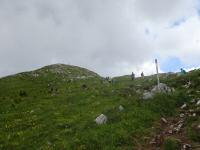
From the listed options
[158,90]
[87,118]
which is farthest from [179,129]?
[158,90]

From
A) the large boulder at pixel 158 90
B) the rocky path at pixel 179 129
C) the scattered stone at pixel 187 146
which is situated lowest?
the scattered stone at pixel 187 146

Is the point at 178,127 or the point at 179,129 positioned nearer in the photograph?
the point at 179,129

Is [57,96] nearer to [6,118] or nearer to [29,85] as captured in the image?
[6,118]

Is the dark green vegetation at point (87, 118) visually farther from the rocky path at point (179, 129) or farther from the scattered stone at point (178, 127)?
the scattered stone at point (178, 127)

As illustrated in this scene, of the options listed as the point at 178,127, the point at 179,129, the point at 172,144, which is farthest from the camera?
the point at 178,127

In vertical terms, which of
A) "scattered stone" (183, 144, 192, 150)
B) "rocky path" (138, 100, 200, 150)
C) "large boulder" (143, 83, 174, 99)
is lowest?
"scattered stone" (183, 144, 192, 150)

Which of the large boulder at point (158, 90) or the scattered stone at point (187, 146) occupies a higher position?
the large boulder at point (158, 90)

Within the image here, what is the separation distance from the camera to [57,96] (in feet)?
148

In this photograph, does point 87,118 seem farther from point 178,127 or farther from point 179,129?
point 179,129

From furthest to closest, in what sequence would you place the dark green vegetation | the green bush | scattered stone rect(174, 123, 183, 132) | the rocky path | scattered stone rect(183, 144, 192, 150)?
1. scattered stone rect(174, 123, 183, 132)
2. the dark green vegetation
3. the rocky path
4. the green bush
5. scattered stone rect(183, 144, 192, 150)

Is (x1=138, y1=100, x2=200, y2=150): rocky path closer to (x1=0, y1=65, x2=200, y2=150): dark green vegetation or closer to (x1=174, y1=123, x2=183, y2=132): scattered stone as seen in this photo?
(x1=174, y1=123, x2=183, y2=132): scattered stone

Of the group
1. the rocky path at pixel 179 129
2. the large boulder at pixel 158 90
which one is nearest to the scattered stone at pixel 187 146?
the rocky path at pixel 179 129

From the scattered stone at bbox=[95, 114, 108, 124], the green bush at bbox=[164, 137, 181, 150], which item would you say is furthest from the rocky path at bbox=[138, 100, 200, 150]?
the scattered stone at bbox=[95, 114, 108, 124]

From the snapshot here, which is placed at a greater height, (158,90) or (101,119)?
(158,90)
